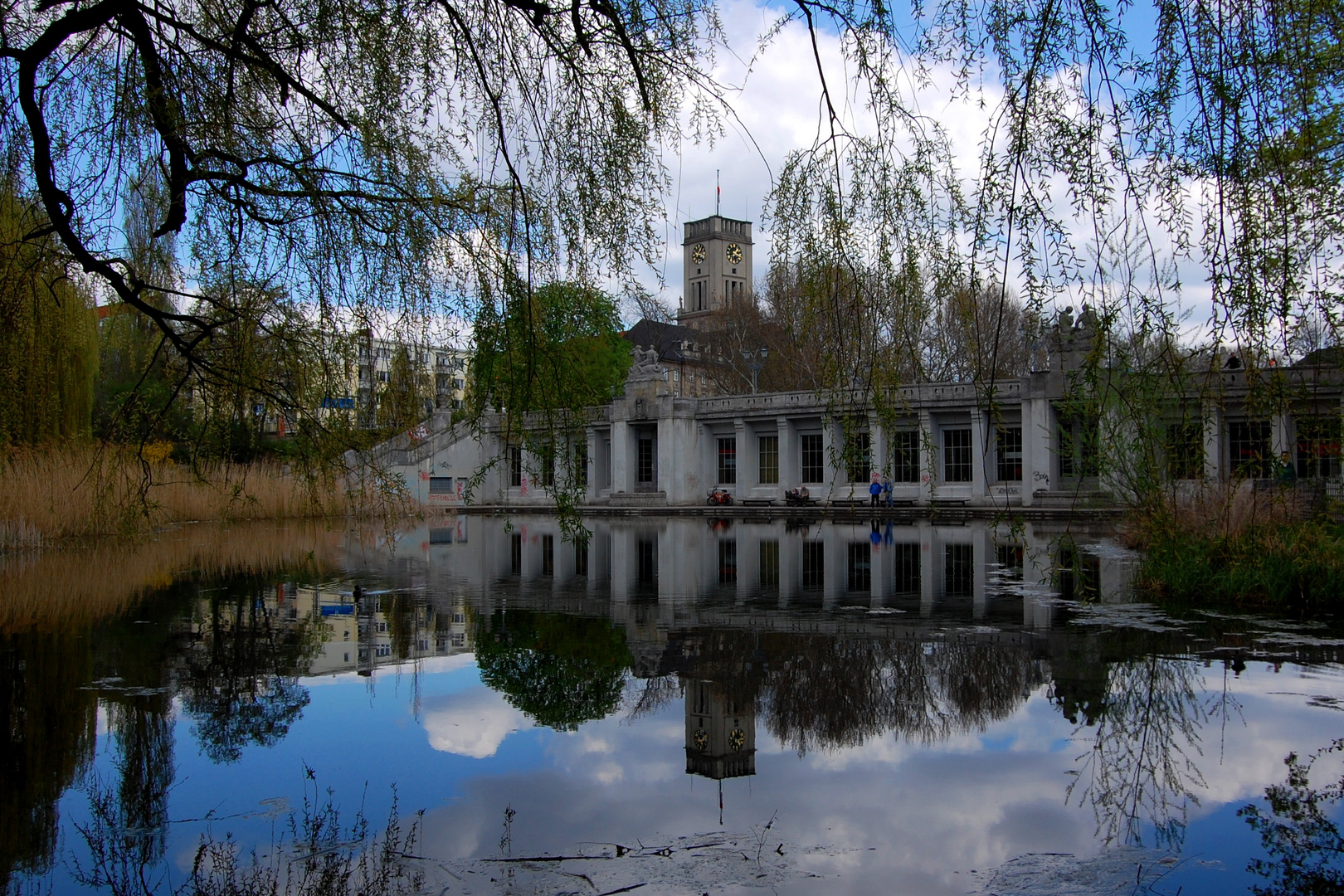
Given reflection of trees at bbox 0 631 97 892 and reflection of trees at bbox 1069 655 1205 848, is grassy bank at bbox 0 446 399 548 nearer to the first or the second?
reflection of trees at bbox 0 631 97 892

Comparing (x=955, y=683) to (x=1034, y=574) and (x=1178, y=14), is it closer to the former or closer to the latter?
(x=1178, y=14)

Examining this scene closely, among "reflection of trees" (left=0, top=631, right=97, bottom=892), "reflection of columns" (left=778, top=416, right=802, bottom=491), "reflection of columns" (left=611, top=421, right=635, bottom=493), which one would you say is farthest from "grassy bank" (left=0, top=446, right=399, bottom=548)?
"reflection of columns" (left=778, top=416, right=802, bottom=491)

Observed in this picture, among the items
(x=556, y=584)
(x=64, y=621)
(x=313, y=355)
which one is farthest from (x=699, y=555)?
(x=313, y=355)

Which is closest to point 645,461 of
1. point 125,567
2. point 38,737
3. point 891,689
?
point 125,567

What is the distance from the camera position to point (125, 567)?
688 inches

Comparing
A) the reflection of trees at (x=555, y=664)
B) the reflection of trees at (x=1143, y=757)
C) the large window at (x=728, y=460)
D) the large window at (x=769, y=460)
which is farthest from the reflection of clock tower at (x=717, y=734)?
the large window at (x=728, y=460)

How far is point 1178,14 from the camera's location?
3.89 metres

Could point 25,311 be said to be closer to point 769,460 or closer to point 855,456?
point 855,456

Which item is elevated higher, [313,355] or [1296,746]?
[313,355]

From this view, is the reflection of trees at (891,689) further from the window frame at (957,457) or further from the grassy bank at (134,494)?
the window frame at (957,457)

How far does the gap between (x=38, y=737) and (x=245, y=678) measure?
7.18 ft

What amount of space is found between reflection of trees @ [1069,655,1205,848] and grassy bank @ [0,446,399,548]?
15.3 ft

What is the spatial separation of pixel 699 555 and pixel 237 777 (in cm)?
1491

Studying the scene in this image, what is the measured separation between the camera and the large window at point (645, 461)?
45469mm
